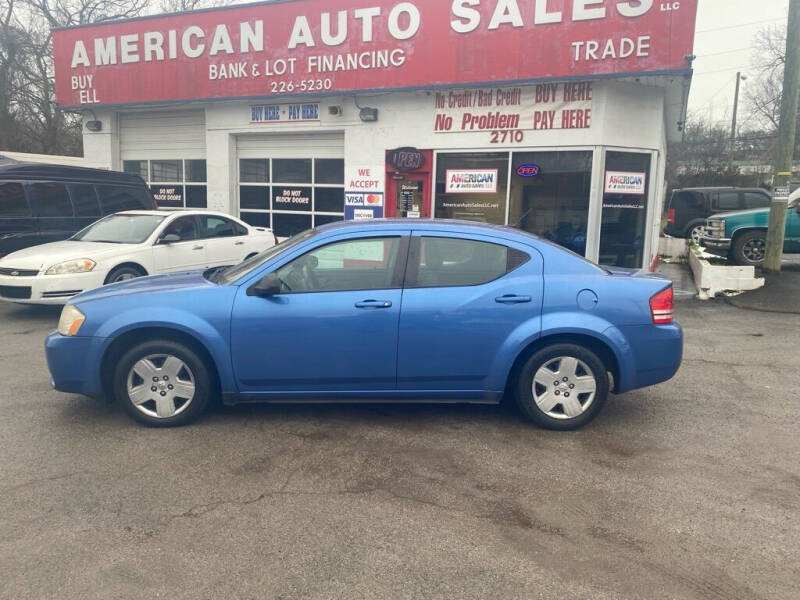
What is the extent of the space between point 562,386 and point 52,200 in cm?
905

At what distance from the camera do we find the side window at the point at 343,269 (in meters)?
4.72

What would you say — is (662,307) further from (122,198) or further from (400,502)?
(122,198)

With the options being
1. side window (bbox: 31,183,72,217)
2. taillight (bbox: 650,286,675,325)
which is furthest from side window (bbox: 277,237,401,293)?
side window (bbox: 31,183,72,217)

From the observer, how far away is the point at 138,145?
15.4 meters

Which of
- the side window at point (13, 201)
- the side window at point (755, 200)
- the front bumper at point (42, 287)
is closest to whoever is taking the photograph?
the front bumper at point (42, 287)

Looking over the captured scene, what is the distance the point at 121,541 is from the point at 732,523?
322 centimetres

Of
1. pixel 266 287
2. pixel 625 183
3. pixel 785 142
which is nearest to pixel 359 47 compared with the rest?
pixel 625 183

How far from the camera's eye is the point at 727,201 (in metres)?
19.4

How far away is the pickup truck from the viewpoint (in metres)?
13.7

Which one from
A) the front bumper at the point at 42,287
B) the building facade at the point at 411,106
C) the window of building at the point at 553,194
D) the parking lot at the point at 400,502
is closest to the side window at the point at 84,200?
the front bumper at the point at 42,287

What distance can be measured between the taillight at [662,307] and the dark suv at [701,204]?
50.7ft

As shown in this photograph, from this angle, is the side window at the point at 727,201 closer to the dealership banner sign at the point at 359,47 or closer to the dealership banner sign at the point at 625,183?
the dealership banner sign at the point at 625,183

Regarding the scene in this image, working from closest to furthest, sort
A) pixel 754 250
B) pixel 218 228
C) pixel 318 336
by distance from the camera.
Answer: pixel 318 336, pixel 218 228, pixel 754 250

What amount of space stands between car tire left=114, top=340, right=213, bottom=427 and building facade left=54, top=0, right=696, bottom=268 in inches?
320
